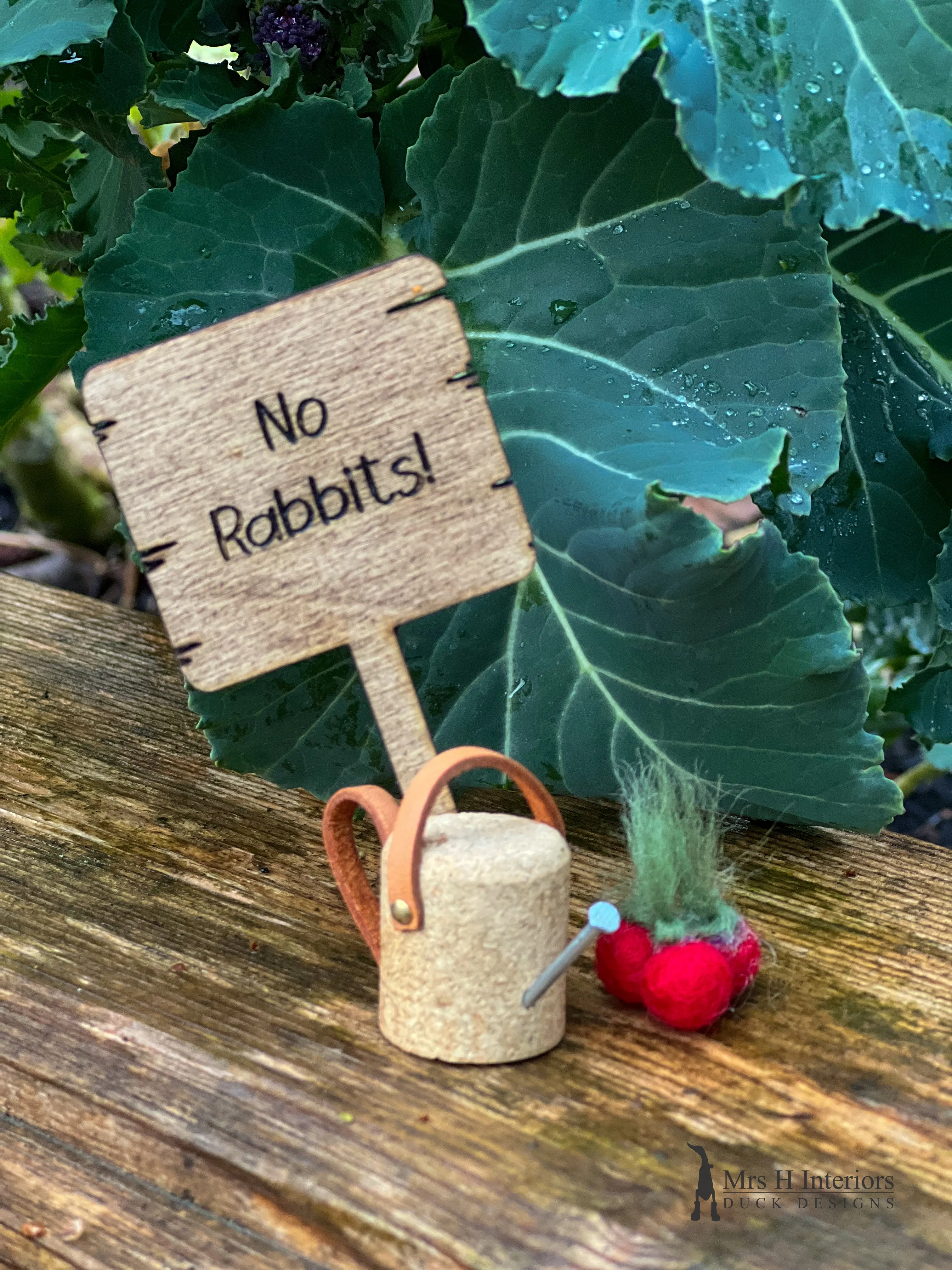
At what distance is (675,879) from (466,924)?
13 cm

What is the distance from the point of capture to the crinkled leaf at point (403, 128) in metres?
0.92

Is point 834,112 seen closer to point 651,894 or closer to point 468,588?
point 468,588

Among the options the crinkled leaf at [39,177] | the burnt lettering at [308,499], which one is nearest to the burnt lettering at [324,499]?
the burnt lettering at [308,499]

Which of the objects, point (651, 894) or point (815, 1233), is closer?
point (815, 1233)

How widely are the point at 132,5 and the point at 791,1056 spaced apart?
0.96m

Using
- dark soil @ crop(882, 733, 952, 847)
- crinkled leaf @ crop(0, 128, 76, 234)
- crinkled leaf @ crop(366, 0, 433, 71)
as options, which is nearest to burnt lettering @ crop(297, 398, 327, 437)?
crinkled leaf @ crop(366, 0, 433, 71)

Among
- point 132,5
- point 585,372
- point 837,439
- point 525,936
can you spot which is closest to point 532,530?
point 585,372

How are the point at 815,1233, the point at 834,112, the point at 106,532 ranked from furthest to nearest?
1. the point at 106,532
2. the point at 834,112
3. the point at 815,1233

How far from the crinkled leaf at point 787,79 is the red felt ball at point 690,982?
0.44 meters

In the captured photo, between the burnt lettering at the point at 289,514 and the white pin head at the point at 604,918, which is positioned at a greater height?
the burnt lettering at the point at 289,514

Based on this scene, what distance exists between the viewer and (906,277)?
42.4 inches

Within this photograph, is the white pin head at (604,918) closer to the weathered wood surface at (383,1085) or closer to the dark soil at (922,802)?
the weathered wood surface at (383,1085)

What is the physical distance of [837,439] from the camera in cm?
85

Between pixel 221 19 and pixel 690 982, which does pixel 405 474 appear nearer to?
pixel 690 982
